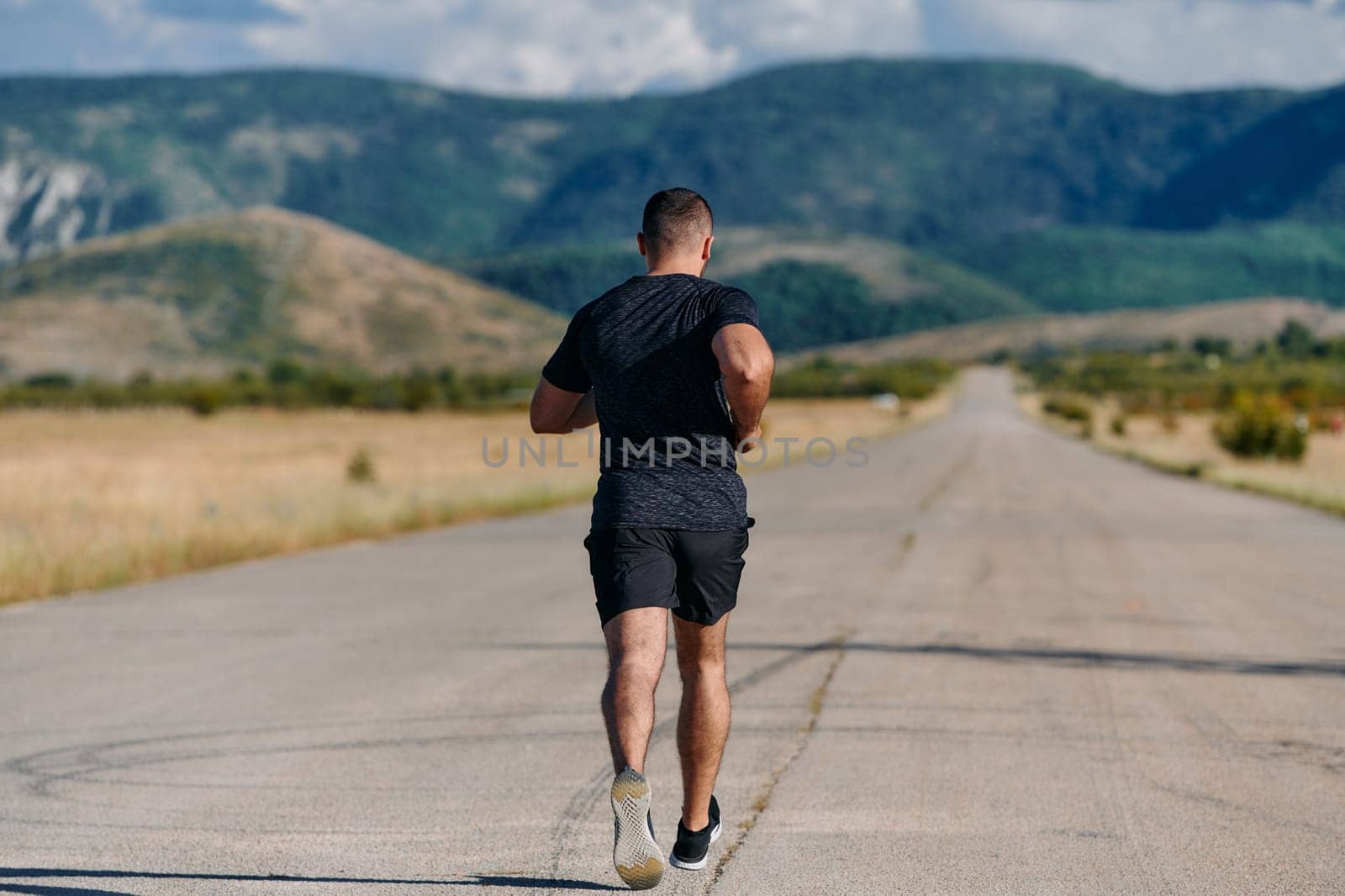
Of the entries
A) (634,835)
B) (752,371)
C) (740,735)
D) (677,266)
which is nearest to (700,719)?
(634,835)

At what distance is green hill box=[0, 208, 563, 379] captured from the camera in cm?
12950

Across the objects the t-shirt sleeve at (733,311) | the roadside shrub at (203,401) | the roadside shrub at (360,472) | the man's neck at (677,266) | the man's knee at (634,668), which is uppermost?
the man's neck at (677,266)

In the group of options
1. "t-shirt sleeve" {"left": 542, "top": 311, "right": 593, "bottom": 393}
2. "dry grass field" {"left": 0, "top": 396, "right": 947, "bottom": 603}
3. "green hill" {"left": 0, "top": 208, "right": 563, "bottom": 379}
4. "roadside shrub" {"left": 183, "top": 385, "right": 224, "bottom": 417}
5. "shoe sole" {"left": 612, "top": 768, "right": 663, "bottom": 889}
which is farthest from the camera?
"green hill" {"left": 0, "top": 208, "right": 563, "bottom": 379}

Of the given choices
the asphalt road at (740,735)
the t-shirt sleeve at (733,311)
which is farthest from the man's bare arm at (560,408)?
the asphalt road at (740,735)

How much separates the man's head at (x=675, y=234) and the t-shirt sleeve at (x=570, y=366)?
12.7 inches

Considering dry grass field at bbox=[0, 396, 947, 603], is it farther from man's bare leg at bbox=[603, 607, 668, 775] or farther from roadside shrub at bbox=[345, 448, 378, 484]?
man's bare leg at bbox=[603, 607, 668, 775]

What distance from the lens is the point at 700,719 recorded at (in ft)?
17.0

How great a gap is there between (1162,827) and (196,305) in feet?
467

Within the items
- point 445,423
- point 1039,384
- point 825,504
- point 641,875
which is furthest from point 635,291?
point 1039,384

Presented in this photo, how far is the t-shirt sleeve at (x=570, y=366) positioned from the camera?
5070mm

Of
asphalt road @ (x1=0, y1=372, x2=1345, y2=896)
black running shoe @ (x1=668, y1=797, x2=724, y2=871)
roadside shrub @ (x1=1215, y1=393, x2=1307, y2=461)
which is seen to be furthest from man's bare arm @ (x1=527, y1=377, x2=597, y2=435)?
roadside shrub @ (x1=1215, y1=393, x2=1307, y2=461)

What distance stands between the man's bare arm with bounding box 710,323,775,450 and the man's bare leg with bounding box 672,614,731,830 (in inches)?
28.7

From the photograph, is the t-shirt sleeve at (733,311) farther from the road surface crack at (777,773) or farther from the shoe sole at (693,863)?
the road surface crack at (777,773)

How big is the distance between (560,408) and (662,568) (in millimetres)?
655
